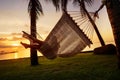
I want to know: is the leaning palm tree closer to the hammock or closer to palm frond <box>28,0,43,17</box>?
the hammock

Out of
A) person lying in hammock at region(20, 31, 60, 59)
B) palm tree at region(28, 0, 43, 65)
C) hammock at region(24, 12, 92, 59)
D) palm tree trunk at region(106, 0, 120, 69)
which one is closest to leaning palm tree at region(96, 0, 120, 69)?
palm tree trunk at region(106, 0, 120, 69)

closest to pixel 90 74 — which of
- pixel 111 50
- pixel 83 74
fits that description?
pixel 83 74

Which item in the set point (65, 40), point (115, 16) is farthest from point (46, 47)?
point (115, 16)

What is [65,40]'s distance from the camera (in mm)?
5996

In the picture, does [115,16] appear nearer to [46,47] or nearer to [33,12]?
[46,47]

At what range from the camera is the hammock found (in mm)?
5648

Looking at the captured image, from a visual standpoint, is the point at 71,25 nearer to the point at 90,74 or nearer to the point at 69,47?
the point at 69,47

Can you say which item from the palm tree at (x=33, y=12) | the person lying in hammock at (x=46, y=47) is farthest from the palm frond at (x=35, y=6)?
the person lying in hammock at (x=46, y=47)

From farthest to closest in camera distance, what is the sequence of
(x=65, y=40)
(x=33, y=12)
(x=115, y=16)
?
(x=33, y=12)
(x=115, y=16)
(x=65, y=40)

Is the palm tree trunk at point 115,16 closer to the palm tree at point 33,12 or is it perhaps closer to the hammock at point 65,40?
the hammock at point 65,40

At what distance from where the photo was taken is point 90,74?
613cm

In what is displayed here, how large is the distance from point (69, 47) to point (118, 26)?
54.6 inches

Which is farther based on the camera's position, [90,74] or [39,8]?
[39,8]

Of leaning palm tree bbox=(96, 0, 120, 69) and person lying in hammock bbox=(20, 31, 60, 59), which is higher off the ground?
leaning palm tree bbox=(96, 0, 120, 69)
